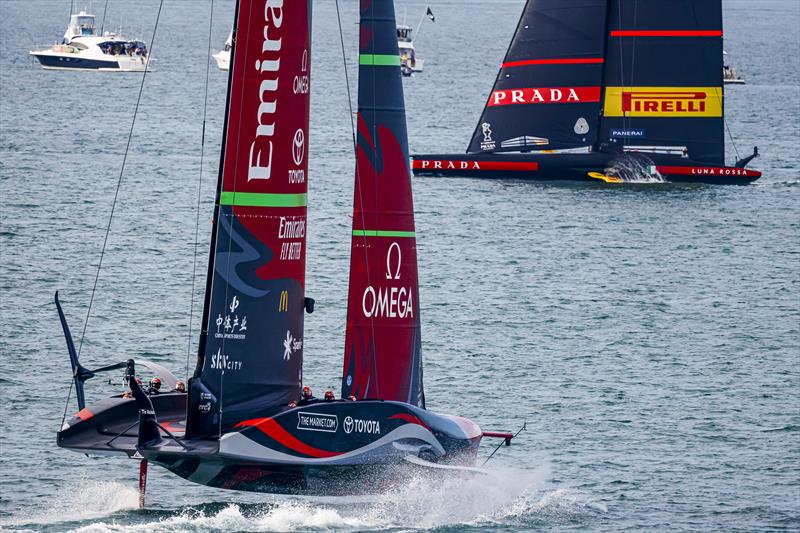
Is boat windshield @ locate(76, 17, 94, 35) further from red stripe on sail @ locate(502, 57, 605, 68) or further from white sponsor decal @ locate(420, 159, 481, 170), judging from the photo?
red stripe on sail @ locate(502, 57, 605, 68)

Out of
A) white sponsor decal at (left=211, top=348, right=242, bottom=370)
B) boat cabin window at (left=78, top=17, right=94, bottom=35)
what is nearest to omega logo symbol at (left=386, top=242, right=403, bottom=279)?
white sponsor decal at (left=211, top=348, right=242, bottom=370)

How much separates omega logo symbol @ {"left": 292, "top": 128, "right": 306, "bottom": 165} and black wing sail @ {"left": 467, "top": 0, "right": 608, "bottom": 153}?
48048 millimetres

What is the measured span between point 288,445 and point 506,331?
76.6ft

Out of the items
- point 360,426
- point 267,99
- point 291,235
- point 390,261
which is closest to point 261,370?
point 360,426

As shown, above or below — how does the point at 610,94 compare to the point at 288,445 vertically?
above

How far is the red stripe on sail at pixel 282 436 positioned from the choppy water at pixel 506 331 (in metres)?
2.02

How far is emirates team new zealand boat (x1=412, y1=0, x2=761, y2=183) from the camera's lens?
72.6m

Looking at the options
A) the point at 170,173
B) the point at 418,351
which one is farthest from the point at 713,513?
the point at 170,173

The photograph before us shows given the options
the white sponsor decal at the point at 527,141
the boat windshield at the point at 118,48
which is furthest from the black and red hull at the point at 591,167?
the boat windshield at the point at 118,48

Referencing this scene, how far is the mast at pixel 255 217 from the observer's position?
24.8 meters

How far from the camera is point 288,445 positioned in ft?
80.1

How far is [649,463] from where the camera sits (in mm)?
33875

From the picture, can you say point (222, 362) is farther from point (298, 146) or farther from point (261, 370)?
point (298, 146)

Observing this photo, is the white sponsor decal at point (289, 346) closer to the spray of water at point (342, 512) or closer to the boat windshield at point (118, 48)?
the spray of water at point (342, 512)
